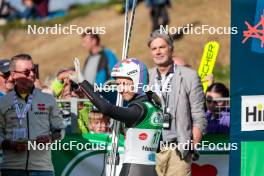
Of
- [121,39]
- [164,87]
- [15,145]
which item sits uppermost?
[121,39]

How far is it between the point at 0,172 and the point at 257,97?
268 centimetres

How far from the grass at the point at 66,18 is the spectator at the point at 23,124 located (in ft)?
62.6

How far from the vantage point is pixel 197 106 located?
945 cm

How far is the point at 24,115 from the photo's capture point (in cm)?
927

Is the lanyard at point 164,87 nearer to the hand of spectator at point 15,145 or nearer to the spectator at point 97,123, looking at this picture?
the hand of spectator at point 15,145

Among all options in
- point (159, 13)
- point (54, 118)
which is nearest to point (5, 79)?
point (54, 118)

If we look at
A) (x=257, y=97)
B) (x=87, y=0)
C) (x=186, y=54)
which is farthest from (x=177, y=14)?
(x=257, y=97)

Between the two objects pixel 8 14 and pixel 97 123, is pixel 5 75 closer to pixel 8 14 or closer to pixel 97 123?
pixel 97 123

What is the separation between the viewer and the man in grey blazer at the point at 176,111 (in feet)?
30.8

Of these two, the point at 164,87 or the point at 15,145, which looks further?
the point at 164,87

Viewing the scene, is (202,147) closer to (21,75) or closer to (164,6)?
(21,75)

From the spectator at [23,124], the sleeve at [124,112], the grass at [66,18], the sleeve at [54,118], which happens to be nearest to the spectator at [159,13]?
the grass at [66,18]

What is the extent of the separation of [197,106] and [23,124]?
5.69 feet

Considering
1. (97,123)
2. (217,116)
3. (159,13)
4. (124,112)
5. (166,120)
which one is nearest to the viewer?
(124,112)
